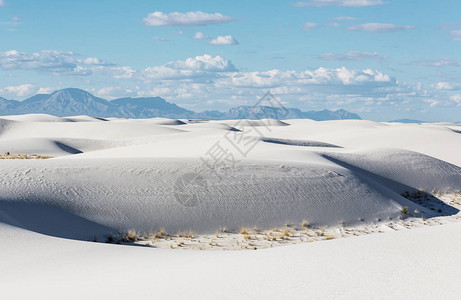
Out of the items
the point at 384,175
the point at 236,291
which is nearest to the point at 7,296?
the point at 236,291

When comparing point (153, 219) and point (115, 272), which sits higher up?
point (115, 272)

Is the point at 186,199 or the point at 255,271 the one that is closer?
the point at 255,271

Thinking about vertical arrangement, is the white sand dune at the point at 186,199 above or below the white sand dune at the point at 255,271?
below

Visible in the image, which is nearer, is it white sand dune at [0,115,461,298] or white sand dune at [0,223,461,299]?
white sand dune at [0,223,461,299]

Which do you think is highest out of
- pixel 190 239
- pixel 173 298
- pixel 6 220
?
pixel 173 298

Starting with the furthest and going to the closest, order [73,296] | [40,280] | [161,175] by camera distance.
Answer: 1. [161,175]
2. [40,280]
3. [73,296]

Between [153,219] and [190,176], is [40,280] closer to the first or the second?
[153,219]

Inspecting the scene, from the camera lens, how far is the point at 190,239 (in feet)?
41.4

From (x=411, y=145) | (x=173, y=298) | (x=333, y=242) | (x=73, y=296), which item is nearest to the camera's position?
(x=173, y=298)

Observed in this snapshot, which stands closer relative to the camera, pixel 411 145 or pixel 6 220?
pixel 6 220

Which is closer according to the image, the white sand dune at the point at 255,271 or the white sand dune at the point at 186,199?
the white sand dune at the point at 255,271

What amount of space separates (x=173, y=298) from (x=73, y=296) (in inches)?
49.2

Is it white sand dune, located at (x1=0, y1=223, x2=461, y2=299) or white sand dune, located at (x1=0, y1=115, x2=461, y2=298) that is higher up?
white sand dune, located at (x1=0, y1=223, x2=461, y2=299)

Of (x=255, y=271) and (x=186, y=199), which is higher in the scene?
(x=255, y=271)
